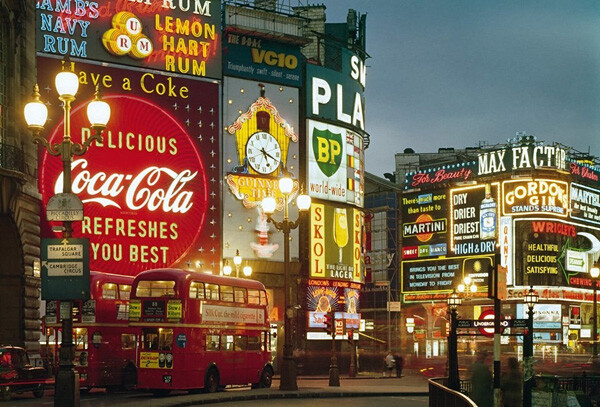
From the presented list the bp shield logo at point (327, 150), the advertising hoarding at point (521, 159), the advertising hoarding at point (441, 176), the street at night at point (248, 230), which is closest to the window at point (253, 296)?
the street at night at point (248, 230)

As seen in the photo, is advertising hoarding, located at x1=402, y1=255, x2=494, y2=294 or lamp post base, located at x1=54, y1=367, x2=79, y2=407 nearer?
lamp post base, located at x1=54, y1=367, x2=79, y2=407

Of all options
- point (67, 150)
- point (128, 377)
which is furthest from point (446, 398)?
point (128, 377)

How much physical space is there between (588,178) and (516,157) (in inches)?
421

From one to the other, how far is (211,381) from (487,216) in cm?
6374

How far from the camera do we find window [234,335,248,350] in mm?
41312

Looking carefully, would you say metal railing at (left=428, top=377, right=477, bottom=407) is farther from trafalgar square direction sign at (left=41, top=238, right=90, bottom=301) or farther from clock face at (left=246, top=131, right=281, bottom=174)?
clock face at (left=246, top=131, right=281, bottom=174)

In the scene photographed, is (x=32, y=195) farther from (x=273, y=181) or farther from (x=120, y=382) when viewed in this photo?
(x=273, y=181)

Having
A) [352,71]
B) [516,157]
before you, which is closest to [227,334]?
[352,71]

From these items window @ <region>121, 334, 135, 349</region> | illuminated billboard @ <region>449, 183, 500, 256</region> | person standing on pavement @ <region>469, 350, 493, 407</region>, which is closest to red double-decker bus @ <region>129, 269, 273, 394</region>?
window @ <region>121, 334, 135, 349</region>

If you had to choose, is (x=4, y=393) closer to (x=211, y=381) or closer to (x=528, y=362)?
(x=211, y=381)

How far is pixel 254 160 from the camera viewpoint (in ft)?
225

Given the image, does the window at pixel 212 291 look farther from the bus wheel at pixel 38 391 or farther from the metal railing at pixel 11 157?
the metal railing at pixel 11 157

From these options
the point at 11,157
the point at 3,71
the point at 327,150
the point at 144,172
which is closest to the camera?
the point at 11,157

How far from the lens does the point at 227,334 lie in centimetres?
4041
